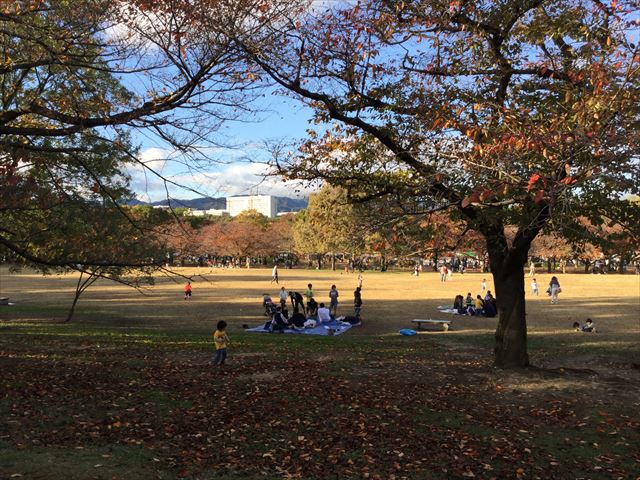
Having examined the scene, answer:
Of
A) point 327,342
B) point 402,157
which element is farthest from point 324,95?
point 327,342

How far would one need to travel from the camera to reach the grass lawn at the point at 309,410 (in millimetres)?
6070

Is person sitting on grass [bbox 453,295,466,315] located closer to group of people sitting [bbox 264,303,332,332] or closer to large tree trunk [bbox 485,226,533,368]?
group of people sitting [bbox 264,303,332,332]

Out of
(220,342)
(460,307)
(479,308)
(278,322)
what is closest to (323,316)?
(278,322)

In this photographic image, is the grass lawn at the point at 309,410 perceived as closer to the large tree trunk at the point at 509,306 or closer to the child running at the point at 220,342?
the child running at the point at 220,342

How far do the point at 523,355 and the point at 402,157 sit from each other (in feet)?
17.9

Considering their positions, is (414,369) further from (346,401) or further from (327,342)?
(327,342)

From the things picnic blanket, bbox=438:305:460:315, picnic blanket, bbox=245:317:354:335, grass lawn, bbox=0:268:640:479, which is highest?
grass lawn, bbox=0:268:640:479

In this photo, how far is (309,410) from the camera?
811 centimetres

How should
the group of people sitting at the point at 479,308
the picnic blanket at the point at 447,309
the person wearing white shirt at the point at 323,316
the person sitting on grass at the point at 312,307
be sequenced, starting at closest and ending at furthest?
the person wearing white shirt at the point at 323,316
the person sitting on grass at the point at 312,307
the group of people sitting at the point at 479,308
the picnic blanket at the point at 447,309

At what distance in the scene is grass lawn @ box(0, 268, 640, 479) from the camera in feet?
19.9

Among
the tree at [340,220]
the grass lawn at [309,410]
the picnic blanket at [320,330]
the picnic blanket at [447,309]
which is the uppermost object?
the tree at [340,220]

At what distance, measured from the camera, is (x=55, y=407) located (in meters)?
7.70

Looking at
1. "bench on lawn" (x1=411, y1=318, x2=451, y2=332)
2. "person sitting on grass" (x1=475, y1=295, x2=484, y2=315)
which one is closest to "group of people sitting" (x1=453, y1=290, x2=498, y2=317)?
"person sitting on grass" (x1=475, y1=295, x2=484, y2=315)

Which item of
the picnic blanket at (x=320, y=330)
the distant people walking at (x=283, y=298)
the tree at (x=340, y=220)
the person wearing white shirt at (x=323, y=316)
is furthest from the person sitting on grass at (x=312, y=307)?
the tree at (x=340, y=220)
